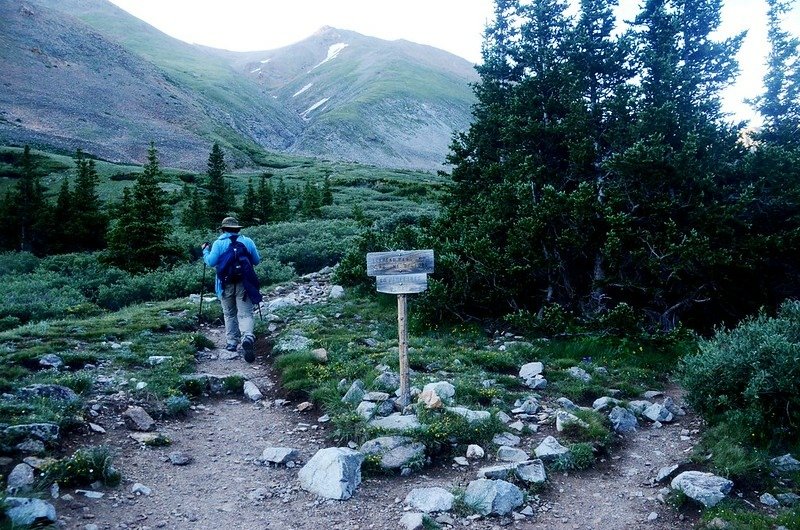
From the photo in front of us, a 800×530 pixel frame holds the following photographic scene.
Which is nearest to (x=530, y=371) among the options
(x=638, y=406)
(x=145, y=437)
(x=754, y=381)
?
(x=638, y=406)

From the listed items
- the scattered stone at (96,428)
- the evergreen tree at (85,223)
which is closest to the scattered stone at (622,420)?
the scattered stone at (96,428)

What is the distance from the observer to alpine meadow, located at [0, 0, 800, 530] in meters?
5.09

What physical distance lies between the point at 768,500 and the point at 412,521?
341 cm

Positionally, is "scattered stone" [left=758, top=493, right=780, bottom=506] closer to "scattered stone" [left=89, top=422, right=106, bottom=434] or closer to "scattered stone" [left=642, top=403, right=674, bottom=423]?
"scattered stone" [left=642, top=403, right=674, bottom=423]

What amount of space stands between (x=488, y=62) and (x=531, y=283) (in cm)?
867

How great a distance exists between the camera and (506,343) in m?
10.4

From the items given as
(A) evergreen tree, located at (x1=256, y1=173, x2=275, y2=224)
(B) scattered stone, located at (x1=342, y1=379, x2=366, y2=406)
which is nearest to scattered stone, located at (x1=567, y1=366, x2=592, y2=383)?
(B) scattered stone, located at (x1=342, y1=379, x2=366, y2=406)

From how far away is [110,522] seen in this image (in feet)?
14.6

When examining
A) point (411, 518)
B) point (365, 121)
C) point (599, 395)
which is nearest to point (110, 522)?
point (411, 518)

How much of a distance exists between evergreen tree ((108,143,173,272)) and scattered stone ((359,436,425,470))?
16599mm

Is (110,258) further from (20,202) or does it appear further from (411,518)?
(411,518)

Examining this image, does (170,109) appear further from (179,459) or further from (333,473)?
(333,473)

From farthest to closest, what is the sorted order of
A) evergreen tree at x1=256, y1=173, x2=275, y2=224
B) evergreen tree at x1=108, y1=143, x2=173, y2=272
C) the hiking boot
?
evergreen tree at x1=256, y1=173, x2=275, y2=224 → evergreen tree at x1=108, y1=143, x2=173, y2=272 → the hiking boot

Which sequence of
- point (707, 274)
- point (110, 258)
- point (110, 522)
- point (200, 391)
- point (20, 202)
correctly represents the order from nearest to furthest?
point (110, 522) → point (200, 391) → point (707, 274) → point (110, 258) → point (20, 202)
